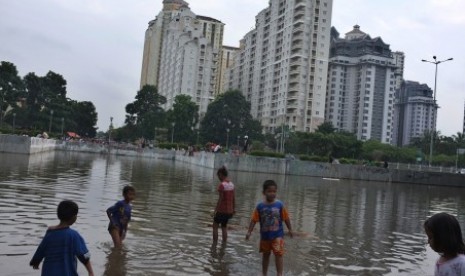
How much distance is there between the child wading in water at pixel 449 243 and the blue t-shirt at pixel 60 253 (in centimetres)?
276

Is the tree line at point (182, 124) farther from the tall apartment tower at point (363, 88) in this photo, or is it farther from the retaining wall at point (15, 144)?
the retaining wall at point (15, 144)

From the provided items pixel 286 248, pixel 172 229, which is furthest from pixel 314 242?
pixel 172 229

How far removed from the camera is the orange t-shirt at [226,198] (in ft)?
28.3

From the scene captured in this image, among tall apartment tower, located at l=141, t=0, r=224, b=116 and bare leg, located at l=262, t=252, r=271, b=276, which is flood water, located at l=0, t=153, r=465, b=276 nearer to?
bare leg, located at l=262, t=252, r=271, b=276

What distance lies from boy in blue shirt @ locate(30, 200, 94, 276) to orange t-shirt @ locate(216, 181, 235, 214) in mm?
4655

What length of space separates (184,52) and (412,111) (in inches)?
2969

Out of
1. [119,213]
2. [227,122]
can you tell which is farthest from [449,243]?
[227,122]

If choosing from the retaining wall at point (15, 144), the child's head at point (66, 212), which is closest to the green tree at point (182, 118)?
the retaining wall at point (15, 144)

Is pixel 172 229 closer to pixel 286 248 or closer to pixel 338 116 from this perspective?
pixel 286 248

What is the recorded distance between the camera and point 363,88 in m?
130

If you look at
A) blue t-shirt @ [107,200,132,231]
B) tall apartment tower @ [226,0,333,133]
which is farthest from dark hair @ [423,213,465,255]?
tall apartment tower @ [226,0,333,133]

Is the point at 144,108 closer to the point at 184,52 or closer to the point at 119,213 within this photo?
the point at 184,52

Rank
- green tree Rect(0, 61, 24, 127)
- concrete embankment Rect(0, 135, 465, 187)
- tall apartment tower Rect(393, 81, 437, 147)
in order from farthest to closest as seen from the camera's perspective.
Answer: tall apartment tower Rect(393, 81, 437, 147), green tree Rect(0, 61, 24, 127), concrete embankment Rect(0, 135, 465, 187)

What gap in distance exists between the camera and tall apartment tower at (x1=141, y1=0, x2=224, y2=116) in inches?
4892
